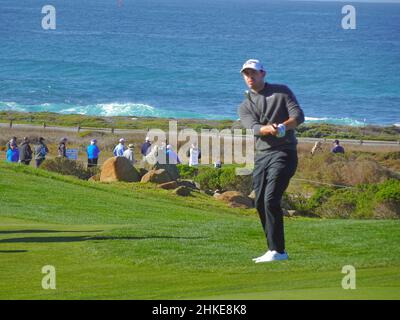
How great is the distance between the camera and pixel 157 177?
27.6 meters

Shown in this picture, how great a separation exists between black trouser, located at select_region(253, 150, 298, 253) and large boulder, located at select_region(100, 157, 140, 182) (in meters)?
19.1

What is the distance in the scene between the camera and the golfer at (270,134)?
881 cm

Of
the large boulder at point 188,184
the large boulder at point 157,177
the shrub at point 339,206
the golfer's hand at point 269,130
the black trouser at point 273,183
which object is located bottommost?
the shrub at point 339,206

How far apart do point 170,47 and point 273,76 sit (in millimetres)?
32643

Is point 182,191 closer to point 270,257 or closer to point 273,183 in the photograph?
point 270,257

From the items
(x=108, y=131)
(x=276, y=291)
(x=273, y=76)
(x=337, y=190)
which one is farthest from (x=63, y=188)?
(x=273, y=76)

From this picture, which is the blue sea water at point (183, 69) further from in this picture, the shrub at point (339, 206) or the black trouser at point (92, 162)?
the shrub at point (339, 206)

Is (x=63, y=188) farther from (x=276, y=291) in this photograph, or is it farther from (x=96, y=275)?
(x=276, y=291)

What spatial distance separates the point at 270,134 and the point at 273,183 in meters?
0.49

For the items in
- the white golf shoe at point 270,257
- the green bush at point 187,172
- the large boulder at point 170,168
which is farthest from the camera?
the green bush at point 187,172

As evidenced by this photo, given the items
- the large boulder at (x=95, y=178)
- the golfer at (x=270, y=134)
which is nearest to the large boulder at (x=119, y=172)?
the large boulder at (x=95, y=178)

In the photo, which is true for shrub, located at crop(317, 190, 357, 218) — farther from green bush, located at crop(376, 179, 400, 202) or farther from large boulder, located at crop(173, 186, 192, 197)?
large boulder, located at crop(173, 186, 192, 197)

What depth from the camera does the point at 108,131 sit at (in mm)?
52969

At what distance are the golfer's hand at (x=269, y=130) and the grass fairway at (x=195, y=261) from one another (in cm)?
127
